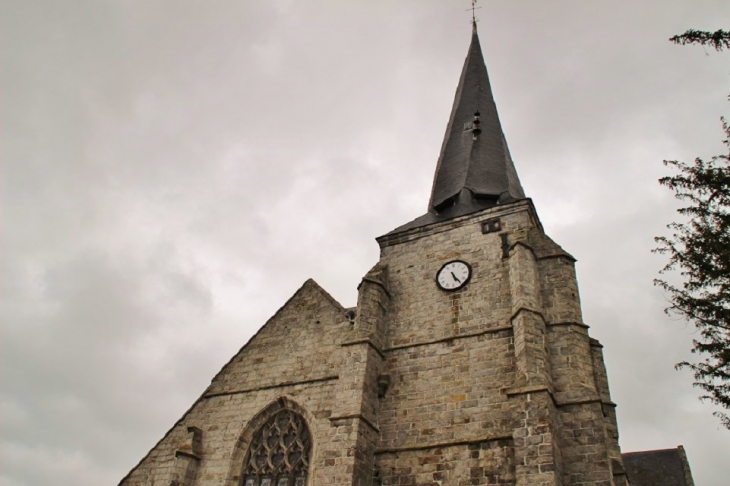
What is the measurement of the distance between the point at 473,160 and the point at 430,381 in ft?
22.5

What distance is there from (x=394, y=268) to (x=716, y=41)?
823cm

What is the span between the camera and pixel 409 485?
10125 millimetres

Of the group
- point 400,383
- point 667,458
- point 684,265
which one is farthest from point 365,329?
point 667,458

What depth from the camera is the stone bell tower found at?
31.7 ft

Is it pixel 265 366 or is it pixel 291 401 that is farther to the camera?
pixel 265 366

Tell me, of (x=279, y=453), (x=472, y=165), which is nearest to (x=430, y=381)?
(x=279, y=453)

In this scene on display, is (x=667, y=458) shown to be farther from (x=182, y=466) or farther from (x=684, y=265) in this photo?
(x=182, y=466)

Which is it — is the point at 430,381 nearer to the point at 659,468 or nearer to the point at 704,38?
the point at 704,38

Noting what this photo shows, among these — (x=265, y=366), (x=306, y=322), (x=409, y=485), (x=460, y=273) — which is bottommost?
(x=409, y=485)

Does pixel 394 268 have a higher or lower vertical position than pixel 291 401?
higher

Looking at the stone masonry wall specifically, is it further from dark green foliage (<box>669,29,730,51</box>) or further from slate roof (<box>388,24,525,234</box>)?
dark green foliage (<box>669,29,730,51</box>)

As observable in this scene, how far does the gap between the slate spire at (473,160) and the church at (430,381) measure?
0.32 ft

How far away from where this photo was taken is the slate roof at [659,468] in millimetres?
17141

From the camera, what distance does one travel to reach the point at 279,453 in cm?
1149
